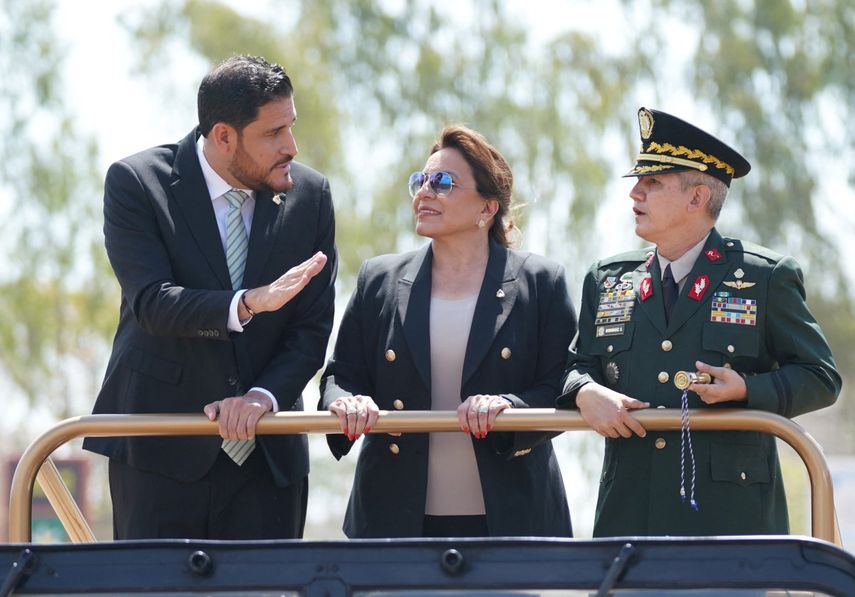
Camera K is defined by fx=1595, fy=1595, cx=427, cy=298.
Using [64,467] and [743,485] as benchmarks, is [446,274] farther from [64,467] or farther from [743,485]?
[64,467]

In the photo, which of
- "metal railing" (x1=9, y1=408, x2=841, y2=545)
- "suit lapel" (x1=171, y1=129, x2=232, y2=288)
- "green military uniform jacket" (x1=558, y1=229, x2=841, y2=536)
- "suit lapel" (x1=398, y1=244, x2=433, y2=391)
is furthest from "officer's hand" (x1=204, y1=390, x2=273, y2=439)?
"green military uniform jacket" (x1=558, y1=229, x2=841, y2=536)

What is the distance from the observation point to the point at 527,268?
4984 millimetres

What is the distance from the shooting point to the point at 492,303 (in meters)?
4.87

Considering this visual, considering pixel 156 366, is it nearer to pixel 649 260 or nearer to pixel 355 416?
pixel 355 416

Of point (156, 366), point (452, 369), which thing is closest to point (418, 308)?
point (452, 369)

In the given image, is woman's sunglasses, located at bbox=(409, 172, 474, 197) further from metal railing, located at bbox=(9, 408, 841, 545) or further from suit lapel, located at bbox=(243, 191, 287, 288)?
metal railing, located at bbox=(9, 408, 841, 545)

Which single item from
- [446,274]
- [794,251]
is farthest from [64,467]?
[446,274]

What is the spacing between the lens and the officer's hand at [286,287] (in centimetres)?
423

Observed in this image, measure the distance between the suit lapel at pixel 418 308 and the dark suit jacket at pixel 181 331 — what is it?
0.25m

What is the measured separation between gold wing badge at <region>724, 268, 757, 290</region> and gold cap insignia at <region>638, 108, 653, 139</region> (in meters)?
0.52

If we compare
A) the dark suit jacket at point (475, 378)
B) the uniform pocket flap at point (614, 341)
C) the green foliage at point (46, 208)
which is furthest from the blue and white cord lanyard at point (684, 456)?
the green foliage at point (46, 208)

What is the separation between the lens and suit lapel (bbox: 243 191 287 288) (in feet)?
15.5

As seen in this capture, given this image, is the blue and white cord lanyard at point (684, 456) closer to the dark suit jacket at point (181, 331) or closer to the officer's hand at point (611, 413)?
the officer's hand at point (611, 413)

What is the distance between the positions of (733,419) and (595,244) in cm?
1838
